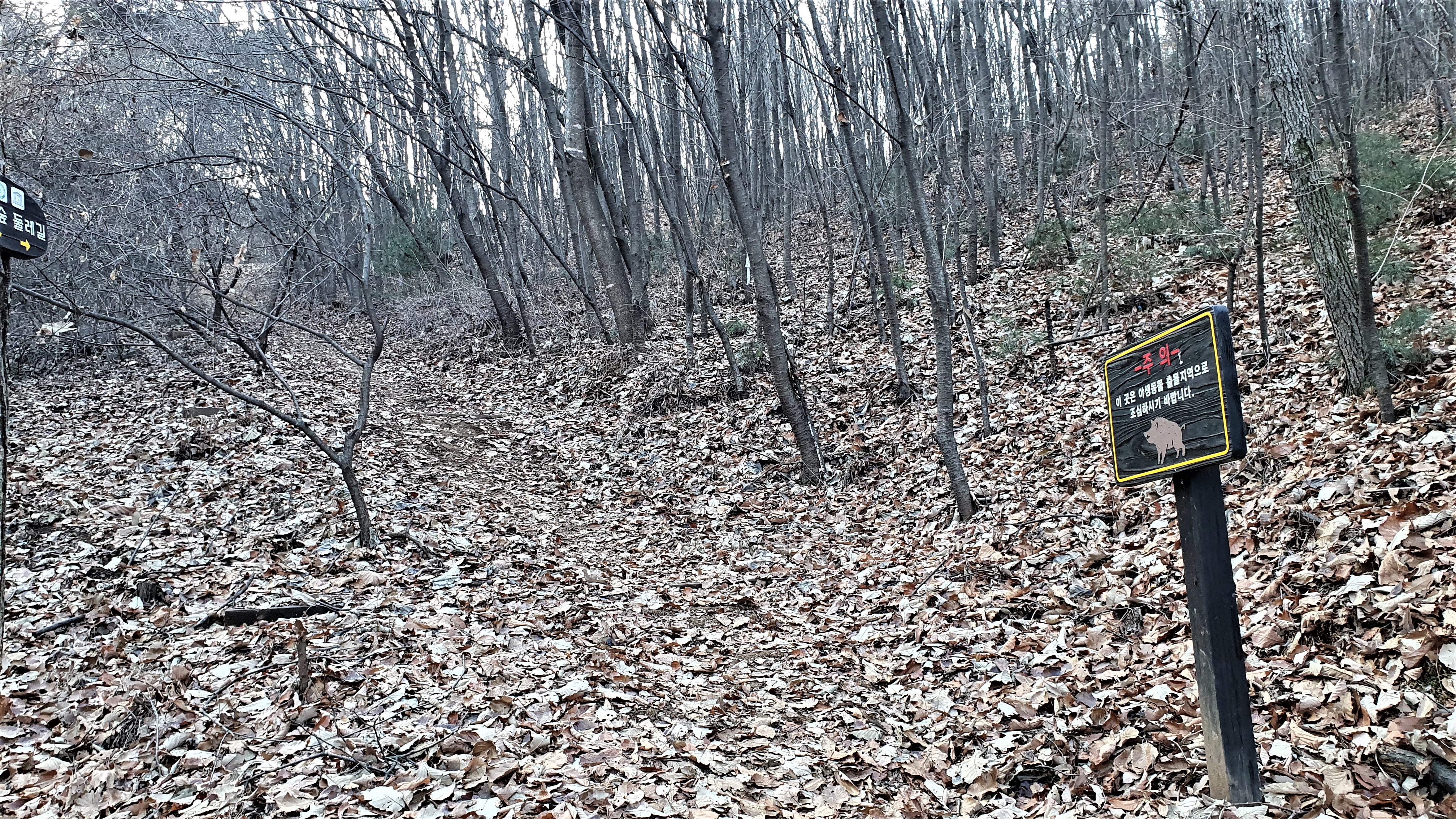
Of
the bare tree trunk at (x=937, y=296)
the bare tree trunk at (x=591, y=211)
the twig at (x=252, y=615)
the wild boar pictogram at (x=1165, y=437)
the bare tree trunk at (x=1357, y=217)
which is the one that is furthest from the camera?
the bare tree trunk at (x=591, y=211)

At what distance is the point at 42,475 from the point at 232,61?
6.26 meters

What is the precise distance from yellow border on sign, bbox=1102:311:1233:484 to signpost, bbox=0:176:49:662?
5.57 meters

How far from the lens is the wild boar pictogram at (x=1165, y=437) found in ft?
10.2

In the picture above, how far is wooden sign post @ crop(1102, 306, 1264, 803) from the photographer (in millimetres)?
2947

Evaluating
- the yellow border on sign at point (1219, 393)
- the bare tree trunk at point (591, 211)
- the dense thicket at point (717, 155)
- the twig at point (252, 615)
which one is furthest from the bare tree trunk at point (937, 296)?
the bare tree trunk at point (591, 211)

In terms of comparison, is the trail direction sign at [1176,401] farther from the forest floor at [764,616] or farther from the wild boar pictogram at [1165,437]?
the forest floor at [764,616]

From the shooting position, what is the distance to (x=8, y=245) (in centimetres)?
427

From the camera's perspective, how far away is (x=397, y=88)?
13711mm

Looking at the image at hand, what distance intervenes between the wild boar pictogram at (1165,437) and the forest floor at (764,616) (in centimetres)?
143

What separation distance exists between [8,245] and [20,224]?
0.17 meters

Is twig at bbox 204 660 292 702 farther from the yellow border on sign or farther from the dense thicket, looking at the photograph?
the yellow border on sign

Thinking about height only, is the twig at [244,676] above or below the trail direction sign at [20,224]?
below

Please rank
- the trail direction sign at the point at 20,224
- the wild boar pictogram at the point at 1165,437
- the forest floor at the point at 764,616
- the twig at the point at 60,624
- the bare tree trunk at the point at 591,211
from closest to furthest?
the wild boar pictogram at the point at 1165,437 < the forest floor at the point at 764,616 < the trail direction sign at the point at 20,224 < the twig at the point at 60,624 < the bare tree trunk at the point at 591,211

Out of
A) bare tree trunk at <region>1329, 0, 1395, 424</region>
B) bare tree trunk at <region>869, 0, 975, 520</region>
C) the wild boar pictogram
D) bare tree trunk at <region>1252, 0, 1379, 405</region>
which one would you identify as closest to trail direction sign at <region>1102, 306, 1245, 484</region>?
the wild boar pictogram
